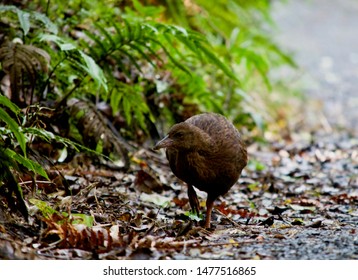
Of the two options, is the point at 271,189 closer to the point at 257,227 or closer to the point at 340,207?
the point at 340,207

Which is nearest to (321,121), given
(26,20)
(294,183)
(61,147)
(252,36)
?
(252,36)

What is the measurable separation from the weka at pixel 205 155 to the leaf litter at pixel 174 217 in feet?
0.97

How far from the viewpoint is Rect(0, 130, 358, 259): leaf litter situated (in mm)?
4117

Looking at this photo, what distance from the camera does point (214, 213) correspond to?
18.8ft

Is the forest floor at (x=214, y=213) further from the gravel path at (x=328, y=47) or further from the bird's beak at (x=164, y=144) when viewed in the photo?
Answer: the gravel path at (x=328, y=47)

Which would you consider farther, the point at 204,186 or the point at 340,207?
the point at 340,207

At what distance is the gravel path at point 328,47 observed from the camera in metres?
14.0

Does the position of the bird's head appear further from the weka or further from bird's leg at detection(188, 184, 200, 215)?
bird's leg at detection(188, 184, 200, 215)

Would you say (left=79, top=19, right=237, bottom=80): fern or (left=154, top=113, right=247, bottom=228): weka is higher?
(left=79, top=19, right=237, bottom=80): fern

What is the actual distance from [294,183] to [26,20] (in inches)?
132

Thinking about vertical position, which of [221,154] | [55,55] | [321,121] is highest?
[55,55]

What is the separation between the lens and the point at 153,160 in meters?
7.46

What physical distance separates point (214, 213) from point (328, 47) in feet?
44.3

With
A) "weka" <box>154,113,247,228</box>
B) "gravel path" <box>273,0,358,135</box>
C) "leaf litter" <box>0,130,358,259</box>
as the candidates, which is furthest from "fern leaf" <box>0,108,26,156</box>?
"gravel path" <box>273,0,358,135</box>
